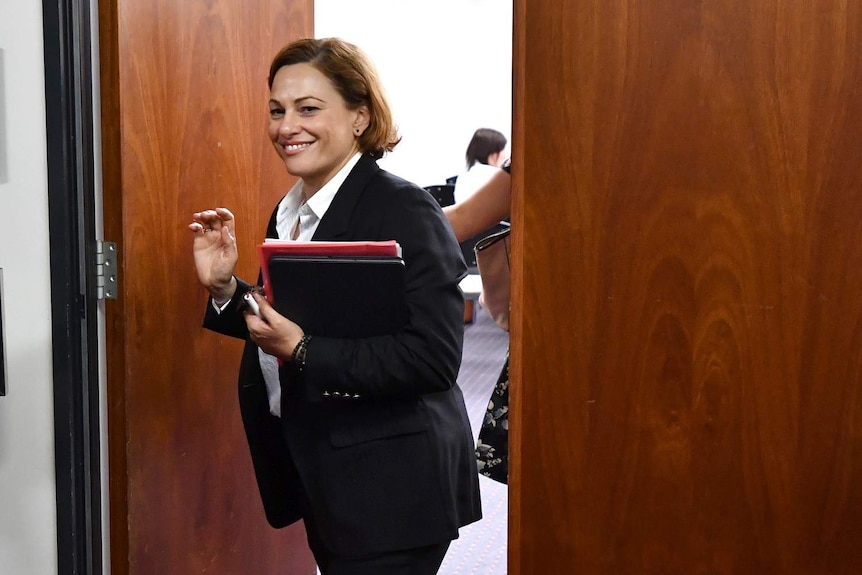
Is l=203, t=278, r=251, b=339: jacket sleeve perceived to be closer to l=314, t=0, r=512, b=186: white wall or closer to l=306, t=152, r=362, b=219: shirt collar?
l=306, t=152, r=362, b=219: shirt collar

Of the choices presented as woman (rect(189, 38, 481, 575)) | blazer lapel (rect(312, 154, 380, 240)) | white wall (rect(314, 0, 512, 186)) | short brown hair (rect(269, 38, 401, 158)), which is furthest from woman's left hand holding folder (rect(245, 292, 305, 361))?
white wall (rect(314, 0, 512, 186))

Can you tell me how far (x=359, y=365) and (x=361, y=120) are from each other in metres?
0.47

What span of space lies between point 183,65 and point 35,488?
34.5 inches

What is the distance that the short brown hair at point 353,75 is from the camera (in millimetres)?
1560

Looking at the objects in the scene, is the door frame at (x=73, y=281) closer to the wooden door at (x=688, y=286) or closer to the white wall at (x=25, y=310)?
the white wall at (x=25, y=310)

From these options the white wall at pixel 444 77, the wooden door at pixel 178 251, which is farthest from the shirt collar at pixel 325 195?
the white wall at pixel 444 77

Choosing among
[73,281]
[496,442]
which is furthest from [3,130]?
[496,442]

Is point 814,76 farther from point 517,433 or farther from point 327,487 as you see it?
point 327,487

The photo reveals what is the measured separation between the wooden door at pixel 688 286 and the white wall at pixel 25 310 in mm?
926

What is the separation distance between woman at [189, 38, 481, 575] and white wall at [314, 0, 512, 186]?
566 centimetres

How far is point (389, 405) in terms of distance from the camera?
1.49m

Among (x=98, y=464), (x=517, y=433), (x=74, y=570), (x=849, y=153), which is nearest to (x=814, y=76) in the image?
(x=849, y=153)

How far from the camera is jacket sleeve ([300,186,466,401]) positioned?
55.4 inches

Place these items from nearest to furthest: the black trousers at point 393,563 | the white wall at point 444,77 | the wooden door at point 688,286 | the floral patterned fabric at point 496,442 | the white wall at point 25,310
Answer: the wooden door at point 688,286 < the black trousers at point 393,563 < the white wall at point 25,310 < the floral patterned fabric at point 496,442 < the white wall at point 444,77
